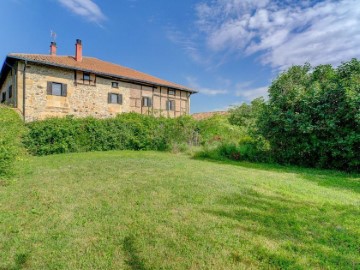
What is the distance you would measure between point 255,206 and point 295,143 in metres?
6.22

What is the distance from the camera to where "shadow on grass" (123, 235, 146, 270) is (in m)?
2.28

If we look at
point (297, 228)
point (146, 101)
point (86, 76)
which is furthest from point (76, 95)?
point (297, 228)

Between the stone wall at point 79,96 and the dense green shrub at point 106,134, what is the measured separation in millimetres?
3684

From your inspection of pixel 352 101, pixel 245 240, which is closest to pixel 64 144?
pixel 245 240

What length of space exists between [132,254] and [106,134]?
1083cm

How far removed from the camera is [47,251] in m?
2.53

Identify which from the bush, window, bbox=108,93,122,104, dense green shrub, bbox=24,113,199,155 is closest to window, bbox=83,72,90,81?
window, bbox=108,93,122,104

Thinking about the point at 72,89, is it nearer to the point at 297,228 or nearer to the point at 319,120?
the point at 319,120

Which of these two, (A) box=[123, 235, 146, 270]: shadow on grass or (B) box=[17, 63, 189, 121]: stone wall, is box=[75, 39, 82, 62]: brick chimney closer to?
(B) box=[17, 63, 189, 121]: stone wall

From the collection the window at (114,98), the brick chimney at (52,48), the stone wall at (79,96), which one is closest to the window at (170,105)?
the stone wall at (79,96)

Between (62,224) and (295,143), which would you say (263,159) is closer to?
(295,143)

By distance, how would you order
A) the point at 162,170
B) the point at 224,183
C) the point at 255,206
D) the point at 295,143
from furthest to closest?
the point at 295,143, the point at 162,170, the point at 224,183, the point at 255,206

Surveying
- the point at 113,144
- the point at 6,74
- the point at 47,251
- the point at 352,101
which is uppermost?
the point at 6,74

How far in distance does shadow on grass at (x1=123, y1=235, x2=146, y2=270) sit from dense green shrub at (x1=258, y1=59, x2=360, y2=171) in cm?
783
